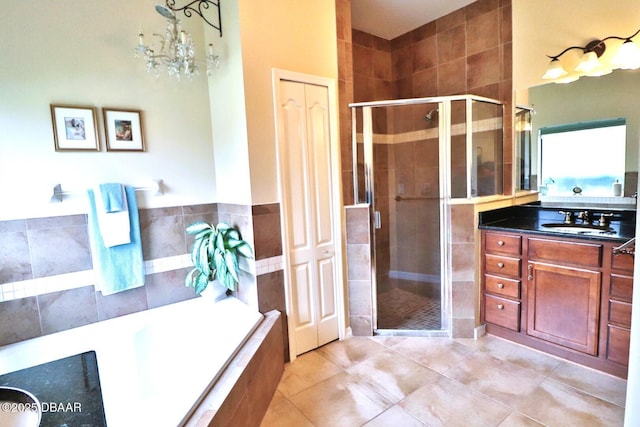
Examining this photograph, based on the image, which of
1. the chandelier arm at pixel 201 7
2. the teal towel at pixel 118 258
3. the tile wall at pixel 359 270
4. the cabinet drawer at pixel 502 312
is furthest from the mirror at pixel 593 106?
the teal towel at pixel 118 258

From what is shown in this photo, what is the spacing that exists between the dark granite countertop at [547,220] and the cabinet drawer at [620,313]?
0.42m

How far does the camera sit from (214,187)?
2787mm

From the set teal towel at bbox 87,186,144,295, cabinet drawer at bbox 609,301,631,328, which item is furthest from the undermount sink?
teal towel at bbox 87,186,144,295

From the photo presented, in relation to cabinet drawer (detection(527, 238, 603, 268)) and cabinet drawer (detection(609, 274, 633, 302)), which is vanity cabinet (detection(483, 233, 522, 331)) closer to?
cabinet drawer (detection(527, 238, 603, 268))

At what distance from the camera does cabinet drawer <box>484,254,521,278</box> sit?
2.61m

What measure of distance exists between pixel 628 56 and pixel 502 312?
2093mm

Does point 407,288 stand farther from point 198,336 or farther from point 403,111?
point 198,336

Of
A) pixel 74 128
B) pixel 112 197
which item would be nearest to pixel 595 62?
pixel 112 197

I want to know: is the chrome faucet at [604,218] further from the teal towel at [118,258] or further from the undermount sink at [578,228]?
the teal towel at [118,258]

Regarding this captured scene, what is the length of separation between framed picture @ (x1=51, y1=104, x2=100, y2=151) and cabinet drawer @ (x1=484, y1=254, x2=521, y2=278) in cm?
313

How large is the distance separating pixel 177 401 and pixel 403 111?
268cm

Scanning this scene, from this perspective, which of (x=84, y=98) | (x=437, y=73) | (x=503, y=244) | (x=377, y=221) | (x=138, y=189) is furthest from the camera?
(x=437, y=73)

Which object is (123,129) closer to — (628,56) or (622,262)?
(622,262)

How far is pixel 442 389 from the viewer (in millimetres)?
2154
